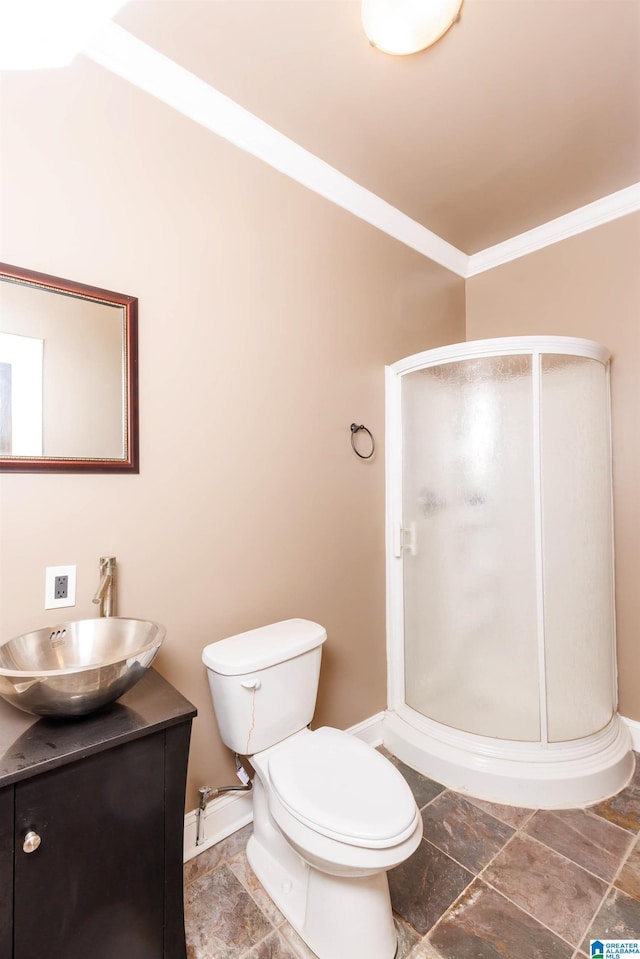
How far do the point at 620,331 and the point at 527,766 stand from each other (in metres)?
2.05

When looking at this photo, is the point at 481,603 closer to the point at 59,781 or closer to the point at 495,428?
the point at 495,428

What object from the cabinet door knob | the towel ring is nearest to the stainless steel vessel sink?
the cabinet door knob

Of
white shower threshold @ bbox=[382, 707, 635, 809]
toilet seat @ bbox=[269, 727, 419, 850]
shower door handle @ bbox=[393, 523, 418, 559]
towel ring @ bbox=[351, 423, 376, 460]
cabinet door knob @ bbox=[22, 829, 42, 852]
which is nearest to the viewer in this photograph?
cabinet door knob @ bbox=[22, 829, 42, 852]

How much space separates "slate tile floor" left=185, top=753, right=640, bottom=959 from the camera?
1.25 m

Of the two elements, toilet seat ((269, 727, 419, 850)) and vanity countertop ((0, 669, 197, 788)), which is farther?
toilet seat ((269, 727, 419, 850))

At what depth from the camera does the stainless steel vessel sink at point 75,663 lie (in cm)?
91

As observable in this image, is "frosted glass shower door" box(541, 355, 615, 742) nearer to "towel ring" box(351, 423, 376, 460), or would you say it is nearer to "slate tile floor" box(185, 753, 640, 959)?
"slate tile floor" box(185, 753, 640, 959)

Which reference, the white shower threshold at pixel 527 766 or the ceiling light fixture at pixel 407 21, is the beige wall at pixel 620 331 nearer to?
the white shower threshold at pixel 527 766

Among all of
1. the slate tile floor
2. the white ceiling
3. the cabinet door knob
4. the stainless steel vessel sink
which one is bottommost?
the slate tile floor

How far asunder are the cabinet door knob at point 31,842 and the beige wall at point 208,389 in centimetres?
54

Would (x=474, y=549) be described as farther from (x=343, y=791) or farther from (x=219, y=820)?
(x=219, y=820)

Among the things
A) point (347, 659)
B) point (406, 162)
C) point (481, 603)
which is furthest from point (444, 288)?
point (347, 659)

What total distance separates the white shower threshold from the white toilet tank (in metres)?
0.77

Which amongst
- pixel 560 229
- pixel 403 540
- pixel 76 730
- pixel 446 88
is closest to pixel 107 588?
pixel 76 730
